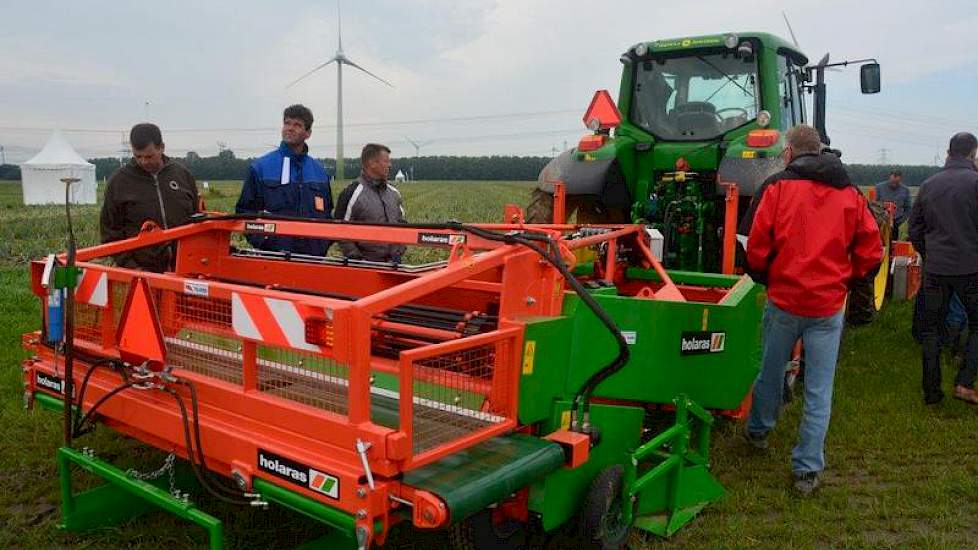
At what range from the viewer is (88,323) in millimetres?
3746

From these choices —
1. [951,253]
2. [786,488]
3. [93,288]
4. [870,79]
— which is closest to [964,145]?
[951,253]

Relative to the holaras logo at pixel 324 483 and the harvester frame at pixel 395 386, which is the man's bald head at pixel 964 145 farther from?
the holaras logo at pixel 324 483

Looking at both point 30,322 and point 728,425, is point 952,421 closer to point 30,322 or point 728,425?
point 728,425

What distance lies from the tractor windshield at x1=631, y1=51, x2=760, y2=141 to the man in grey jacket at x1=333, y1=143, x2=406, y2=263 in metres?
2.49

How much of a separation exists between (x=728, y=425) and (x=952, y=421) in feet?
5.02

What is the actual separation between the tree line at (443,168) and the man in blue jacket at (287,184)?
189 feet

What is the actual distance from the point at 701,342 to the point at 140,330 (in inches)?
95.5

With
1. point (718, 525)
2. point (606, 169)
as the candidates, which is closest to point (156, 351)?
point (718, 525)

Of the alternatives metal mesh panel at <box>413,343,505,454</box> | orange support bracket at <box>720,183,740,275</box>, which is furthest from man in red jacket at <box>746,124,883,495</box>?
metal mesh panel at <box>413,343,505,454</box>

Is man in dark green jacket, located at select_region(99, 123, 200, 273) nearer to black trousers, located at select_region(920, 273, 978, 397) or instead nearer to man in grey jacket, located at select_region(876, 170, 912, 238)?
black trousers, located at select_region(920, 273, 978, 397)

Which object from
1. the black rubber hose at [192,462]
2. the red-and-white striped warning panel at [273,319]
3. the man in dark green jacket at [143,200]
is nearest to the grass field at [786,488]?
the black rubber hose at [192,462]

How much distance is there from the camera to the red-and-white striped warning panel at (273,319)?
2.55 metres

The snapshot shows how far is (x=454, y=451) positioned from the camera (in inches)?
105

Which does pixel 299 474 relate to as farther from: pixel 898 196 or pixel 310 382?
pixel 898 196
